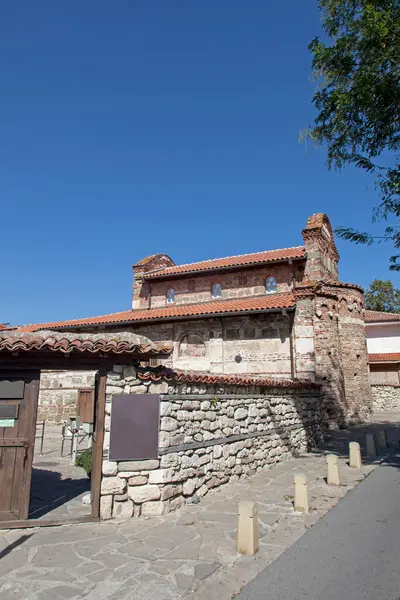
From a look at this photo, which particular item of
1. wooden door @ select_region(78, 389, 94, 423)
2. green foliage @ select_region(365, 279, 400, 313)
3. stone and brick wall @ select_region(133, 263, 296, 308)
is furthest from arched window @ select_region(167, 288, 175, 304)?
green foliage @ select_region(365, 279, 400, 313)

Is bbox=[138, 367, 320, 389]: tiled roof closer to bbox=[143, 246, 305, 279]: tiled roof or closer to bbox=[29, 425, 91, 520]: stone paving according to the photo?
bbox=[29, 425, 91, 520]: stone paving

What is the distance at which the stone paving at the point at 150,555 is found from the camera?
3814 mm

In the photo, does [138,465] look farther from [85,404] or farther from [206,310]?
[206,310]

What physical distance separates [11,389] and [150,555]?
3.19 m

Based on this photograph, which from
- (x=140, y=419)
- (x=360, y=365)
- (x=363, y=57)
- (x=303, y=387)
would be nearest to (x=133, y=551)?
(x=140, y=419)

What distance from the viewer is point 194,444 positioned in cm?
709

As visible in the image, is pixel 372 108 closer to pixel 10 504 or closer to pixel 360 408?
pixel 10 504

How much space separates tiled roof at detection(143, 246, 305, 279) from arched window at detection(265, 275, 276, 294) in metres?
1.12

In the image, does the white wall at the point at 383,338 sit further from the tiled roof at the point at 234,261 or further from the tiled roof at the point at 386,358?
the tiled roof at the point at 234,261

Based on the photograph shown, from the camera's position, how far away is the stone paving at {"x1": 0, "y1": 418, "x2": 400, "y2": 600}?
3814 millimetres

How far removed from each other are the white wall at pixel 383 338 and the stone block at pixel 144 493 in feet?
99.6

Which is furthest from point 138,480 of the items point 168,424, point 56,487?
point 56,487

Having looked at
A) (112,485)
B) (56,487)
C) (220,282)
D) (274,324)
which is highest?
(220,282)

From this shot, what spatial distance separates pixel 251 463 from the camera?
9016mm
